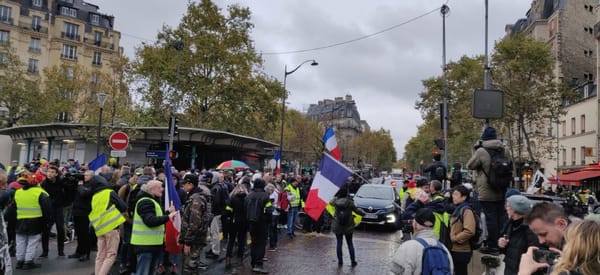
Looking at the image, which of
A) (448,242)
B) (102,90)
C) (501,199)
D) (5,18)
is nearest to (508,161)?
(501,199)

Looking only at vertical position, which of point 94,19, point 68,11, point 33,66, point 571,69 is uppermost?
point 94,19

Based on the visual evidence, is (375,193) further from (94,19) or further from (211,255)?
(94,19)

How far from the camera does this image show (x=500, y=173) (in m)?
6.25

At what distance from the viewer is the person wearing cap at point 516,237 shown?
4.36 meters

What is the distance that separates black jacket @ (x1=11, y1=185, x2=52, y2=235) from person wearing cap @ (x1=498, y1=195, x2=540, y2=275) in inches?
305

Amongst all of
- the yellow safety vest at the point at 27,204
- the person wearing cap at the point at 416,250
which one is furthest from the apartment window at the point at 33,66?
the person wearing cap at the point at 416,250

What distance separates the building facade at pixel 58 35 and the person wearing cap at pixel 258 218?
188 feet

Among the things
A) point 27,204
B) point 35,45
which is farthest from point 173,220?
point 35,45

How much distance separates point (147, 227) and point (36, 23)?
232 ft

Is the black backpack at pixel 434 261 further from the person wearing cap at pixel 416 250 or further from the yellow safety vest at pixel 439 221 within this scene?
the yellow safety vest at pixel 439 221

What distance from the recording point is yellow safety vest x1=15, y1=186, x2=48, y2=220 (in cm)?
838

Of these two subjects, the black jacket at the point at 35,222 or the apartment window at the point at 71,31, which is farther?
the apartment window at the point at 71,31

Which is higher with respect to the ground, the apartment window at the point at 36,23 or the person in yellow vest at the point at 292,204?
the apartment window at the point at 36,23

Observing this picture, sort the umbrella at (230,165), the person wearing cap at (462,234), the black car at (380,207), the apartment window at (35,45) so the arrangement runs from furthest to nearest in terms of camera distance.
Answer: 1. the apartment window at (35,45)
2. the umbrella at (230,165)
3. the black car at (380,207)
4. the person wearing cap at (462,234)
